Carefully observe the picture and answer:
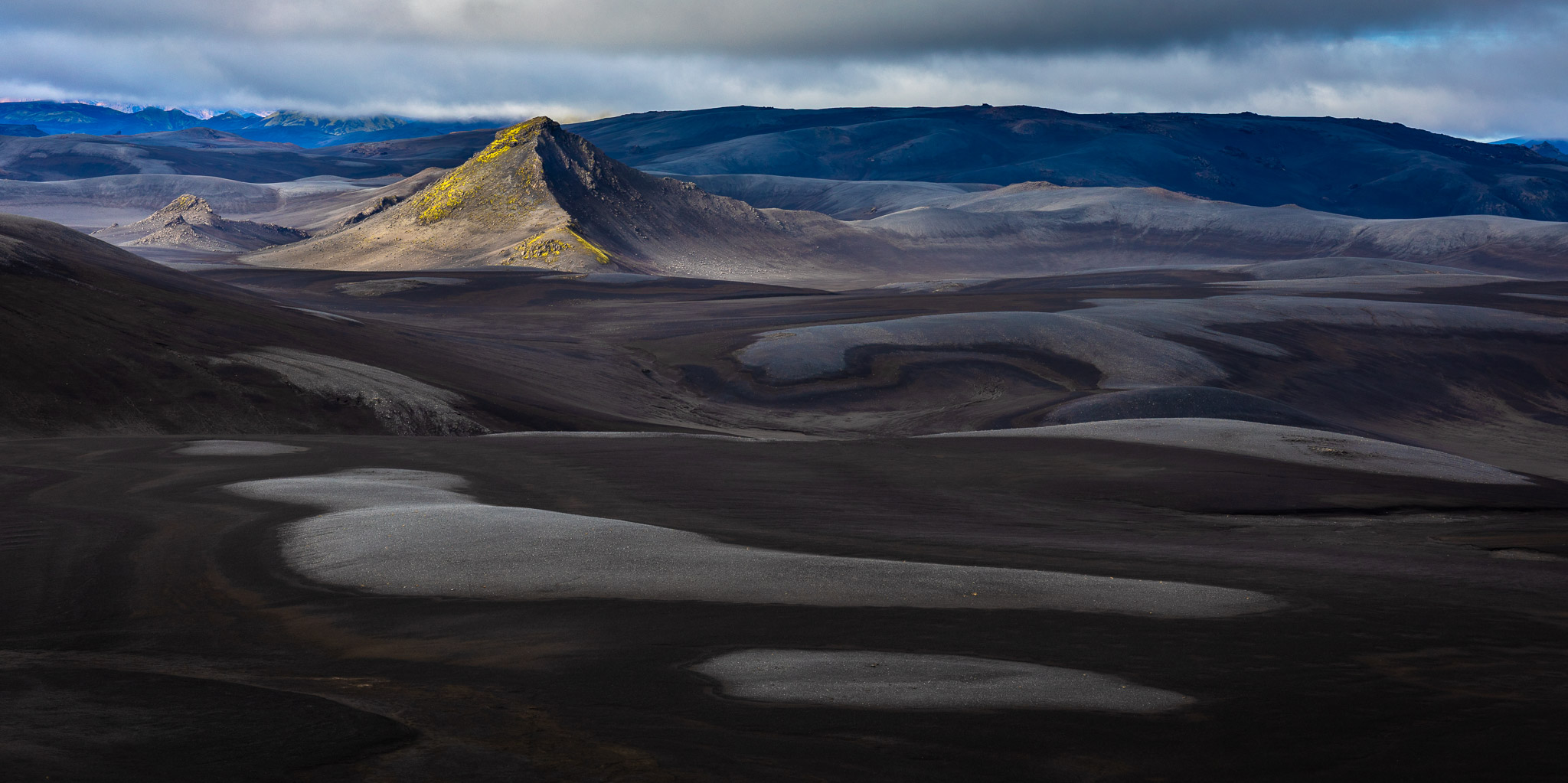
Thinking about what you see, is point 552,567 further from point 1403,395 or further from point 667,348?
point 1403,395

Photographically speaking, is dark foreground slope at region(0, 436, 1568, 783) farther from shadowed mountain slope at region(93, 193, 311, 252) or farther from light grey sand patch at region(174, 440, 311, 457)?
shadowed mountain slope at region(93, 193, 311, 252)

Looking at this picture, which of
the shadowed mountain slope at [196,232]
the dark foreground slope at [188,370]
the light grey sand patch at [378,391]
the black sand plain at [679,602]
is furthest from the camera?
the shadowed mountain slope at [196,232]

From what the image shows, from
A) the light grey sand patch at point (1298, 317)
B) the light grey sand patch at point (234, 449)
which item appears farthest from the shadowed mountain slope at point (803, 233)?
the light grey sand patch at point (234, 449)

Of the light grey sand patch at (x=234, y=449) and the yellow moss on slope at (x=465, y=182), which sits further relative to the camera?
the yellow moss on slope at (x=465, y=182)

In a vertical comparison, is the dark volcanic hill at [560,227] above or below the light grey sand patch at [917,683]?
above

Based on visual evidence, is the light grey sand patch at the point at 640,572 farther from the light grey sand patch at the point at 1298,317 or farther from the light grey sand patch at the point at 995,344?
the light grey sand patch at the point at 1298,317

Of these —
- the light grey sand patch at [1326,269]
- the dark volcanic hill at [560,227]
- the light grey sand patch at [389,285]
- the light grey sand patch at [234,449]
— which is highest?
the dark volcanic hill at [560,227]

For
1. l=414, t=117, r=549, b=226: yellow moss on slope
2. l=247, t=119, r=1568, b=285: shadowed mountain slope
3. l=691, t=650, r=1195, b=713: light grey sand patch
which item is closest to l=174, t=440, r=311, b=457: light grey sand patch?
l=691, t=650, r=1195, b=713: light grey sand patch
